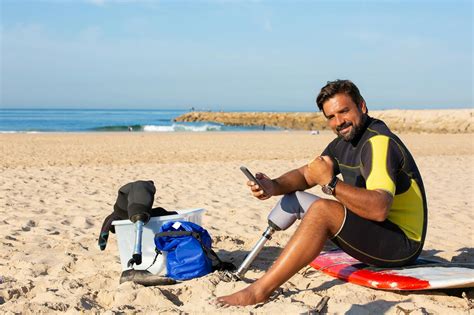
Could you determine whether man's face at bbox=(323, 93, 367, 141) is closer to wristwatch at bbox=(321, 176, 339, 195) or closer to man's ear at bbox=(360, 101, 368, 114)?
man's ear at bbox=(360, 101, 368, 114)

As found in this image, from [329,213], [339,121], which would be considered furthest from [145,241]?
[339,121]

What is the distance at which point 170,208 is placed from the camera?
7.40 meters

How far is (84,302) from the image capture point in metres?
3.44

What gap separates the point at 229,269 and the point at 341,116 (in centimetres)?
141

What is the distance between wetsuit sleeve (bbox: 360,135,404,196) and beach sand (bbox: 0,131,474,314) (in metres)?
0.75

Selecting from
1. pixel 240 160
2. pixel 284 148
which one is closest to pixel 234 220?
pixel 240 160

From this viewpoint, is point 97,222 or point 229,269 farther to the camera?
point 97,222

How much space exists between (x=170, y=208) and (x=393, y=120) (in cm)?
3553

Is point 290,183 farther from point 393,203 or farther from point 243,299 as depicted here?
point 243,299

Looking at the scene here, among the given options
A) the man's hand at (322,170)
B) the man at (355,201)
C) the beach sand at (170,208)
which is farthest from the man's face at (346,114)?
the beach sand at (170,208)

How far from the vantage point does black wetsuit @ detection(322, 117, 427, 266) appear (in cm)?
330

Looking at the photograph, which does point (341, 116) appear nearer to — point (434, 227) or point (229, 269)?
point (229, 269)

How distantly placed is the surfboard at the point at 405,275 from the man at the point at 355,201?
0.31ft

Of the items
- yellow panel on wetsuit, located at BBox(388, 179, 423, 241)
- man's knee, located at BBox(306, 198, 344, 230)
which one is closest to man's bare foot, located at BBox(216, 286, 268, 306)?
man's knee, located at BBox(306, 198, 344, 230)
